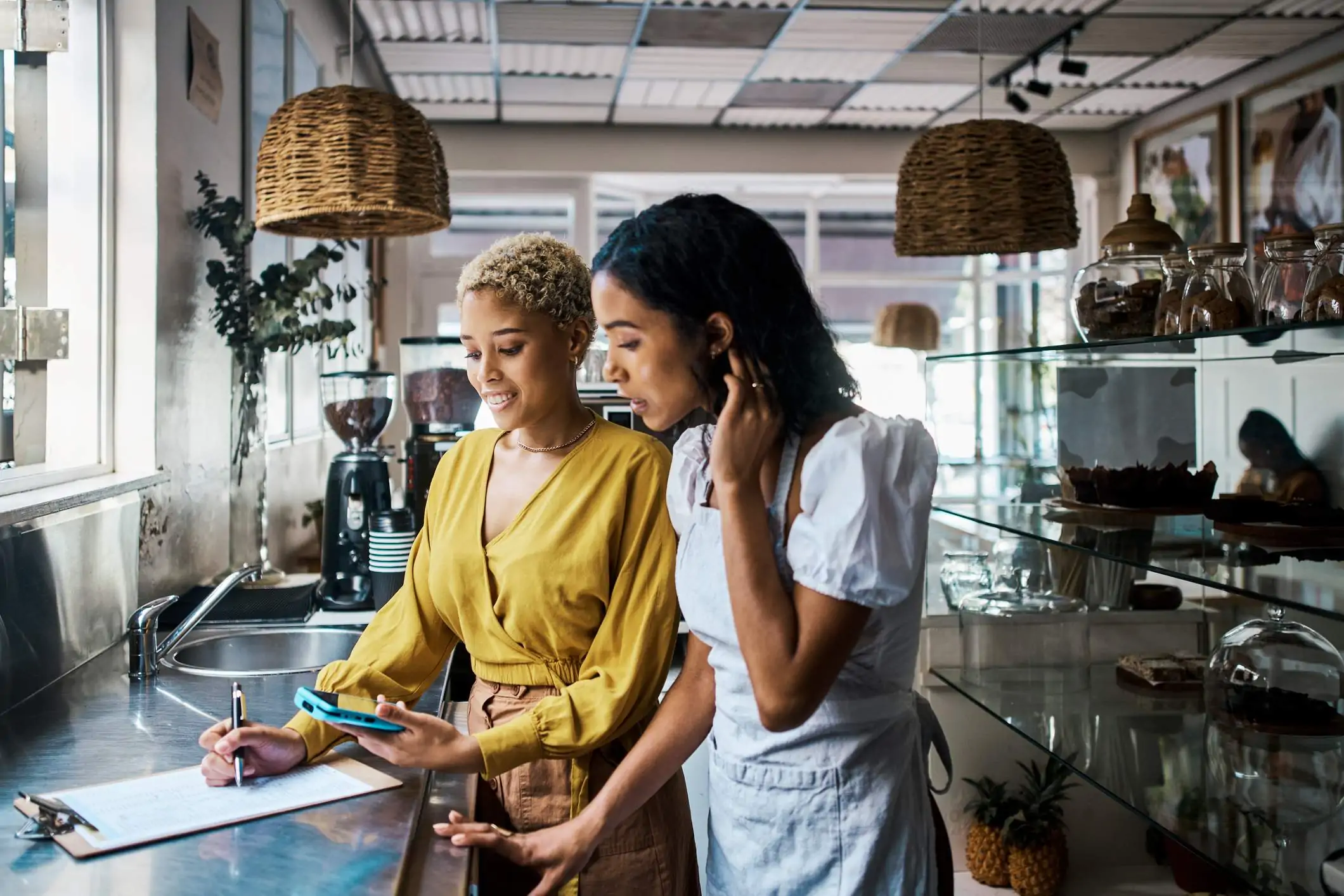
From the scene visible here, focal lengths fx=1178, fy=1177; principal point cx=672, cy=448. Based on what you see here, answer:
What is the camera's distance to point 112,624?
2127mm

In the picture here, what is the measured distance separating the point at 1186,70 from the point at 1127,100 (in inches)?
29.5

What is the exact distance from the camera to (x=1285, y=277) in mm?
1601

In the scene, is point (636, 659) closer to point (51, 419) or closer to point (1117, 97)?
point (51, 419)

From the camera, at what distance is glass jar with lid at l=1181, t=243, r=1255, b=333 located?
1.66m

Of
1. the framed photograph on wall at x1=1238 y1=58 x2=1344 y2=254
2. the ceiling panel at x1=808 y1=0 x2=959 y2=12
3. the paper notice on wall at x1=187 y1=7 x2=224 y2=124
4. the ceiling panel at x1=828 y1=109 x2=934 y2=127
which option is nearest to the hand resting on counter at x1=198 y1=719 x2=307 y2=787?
the paper notice on wall at x1=187 y1=7 x2=224 y2=124

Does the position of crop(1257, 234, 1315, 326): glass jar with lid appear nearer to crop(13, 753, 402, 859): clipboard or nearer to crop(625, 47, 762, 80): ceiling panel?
crop(13, 753, 402, 859): clipboard

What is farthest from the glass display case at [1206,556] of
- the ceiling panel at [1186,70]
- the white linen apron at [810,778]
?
the ceiling panel at [1186,70]

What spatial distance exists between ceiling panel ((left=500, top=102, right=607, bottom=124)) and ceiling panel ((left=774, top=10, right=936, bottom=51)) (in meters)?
1.87

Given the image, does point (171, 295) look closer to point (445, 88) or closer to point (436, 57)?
point (436, 57)

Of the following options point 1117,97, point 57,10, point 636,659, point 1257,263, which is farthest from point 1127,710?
point 1117,97

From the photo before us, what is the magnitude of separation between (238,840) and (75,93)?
1724mm

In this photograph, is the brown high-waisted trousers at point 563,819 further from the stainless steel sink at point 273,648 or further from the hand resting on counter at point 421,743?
the stainless steel sink at point 273,648

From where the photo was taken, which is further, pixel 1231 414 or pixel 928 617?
pixel 928 617

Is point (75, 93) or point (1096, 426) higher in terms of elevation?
point (75, 93)
